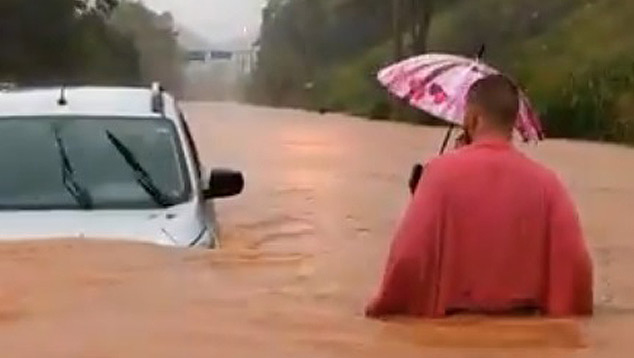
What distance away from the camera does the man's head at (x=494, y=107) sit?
715 centimetres

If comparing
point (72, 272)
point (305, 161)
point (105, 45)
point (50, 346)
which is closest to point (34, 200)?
point (72, 272)

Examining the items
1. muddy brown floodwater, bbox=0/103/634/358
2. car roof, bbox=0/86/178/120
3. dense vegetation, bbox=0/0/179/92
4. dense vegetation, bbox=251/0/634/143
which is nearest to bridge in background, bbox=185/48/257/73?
dense vegetation, bbox=251/0/634/143

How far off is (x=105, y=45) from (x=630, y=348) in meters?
72.7

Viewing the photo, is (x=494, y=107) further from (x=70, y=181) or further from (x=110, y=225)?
(x=70, y=181)

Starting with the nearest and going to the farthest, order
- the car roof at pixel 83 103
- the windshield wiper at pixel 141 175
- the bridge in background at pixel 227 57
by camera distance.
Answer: the windshield wiper at pixel 141 175 < the car roof at pixel 83 103 < the bridge in background at pixel 227 57

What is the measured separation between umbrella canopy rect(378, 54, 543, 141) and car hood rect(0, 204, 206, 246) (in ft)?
4.49

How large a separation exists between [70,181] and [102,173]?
20 centimetres

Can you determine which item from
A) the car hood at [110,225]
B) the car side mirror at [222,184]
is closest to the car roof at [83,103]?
the car side mirror at [222,184]

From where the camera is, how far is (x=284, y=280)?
31.8 feet

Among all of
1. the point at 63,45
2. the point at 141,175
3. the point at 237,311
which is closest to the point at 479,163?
the point at 237,311

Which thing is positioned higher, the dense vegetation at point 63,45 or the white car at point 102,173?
the white car at point 102,173

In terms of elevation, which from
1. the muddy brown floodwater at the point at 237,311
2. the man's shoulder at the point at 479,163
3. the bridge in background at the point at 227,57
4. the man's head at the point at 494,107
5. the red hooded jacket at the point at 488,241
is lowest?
the bridge in background at the point at 227,57

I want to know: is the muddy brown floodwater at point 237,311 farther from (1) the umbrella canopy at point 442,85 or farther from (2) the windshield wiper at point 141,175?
(1) the umbrella canopy at point 442,85

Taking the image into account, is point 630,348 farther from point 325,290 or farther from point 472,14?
point 472,14
